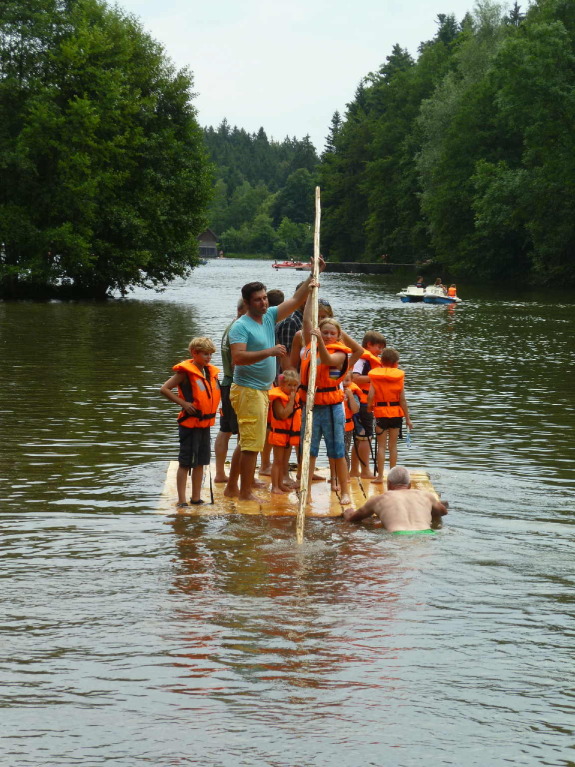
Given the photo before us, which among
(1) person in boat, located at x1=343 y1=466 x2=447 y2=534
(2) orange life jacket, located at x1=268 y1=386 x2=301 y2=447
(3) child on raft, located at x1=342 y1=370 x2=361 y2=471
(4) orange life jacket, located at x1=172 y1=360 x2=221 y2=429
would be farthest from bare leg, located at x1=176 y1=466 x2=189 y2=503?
(3) child on raft, located at x1=342 y1=370 x2=361 y2=471

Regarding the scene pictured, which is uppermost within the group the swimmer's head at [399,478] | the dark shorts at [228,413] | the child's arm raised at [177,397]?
the child's arm raised at [177,397]

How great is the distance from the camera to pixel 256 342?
398 inches

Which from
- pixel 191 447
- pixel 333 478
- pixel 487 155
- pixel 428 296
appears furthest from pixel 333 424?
pixel 487 155

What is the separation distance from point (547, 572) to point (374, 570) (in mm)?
1309

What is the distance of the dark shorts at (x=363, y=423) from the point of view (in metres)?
12.3

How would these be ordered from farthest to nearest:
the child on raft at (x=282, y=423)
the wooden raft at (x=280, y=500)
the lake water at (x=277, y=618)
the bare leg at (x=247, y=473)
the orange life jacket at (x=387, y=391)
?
the orange life jacket at (x=387, y=391)
the child on raft at (x=282, y=423)
the bare leg at (x=247, y=473)
the wooden raft at (x=280, y=500)
the lake water at (x=277, y=618)

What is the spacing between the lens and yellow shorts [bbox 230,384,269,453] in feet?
33.9

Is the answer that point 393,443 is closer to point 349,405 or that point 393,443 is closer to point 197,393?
point 349,405

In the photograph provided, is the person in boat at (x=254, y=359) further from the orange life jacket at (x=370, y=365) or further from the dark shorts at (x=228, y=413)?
the orange life jacket at (x=370, y=365)

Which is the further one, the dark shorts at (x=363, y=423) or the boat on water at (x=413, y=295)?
the boat on water at (x=413, y=295)

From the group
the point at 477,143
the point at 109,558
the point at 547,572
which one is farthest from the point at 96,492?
the point at 477,143

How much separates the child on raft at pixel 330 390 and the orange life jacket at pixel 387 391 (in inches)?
42.0

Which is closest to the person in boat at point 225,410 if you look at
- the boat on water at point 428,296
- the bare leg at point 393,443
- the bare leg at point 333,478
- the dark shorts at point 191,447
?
the dark shorts at point 191,447

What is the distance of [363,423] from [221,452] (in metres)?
1.57
